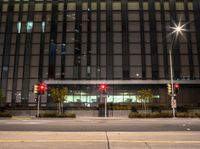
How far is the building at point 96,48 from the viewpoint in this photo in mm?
52312

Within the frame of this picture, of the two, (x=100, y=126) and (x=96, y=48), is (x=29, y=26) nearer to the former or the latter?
(x=96, y=48)

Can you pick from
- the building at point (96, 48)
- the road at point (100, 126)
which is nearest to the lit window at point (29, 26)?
the building at point (96, 48)

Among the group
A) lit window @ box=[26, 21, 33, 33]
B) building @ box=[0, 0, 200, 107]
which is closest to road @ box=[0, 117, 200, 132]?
building @ box=[0, 0, 200, 107]

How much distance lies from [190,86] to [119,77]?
14.9 metres

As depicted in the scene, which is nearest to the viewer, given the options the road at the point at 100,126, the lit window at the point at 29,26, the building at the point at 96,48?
the road at the point at 100,126

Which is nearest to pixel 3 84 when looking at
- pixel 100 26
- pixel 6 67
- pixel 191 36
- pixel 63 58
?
pixel 6 67

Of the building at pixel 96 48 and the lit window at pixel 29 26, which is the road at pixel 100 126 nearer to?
the building at pixel 96 48

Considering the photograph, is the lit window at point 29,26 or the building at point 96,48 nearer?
the building at point 96,48

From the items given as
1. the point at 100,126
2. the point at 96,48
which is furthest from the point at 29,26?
the point at 100,126

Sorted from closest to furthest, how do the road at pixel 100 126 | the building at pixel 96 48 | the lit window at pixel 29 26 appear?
1. the road at pixel 100 126
2. the building at pixel 96 48
3. the lit window at pixel 29 26

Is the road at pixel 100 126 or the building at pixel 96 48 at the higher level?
the building at pixel 96 48

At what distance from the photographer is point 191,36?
55250 mm

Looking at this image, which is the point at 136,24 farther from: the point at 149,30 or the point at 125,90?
the point at 125,90

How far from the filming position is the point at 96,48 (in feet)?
179
